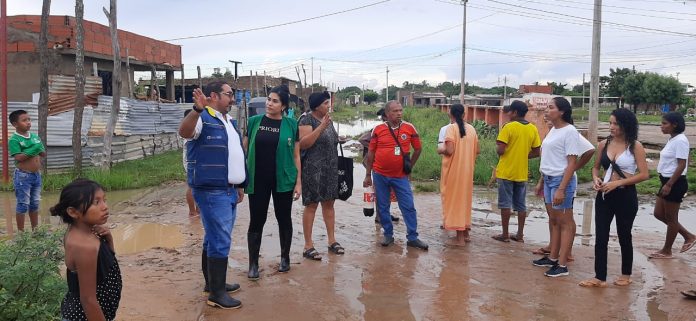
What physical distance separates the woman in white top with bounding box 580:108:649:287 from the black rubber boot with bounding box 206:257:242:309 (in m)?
3.14

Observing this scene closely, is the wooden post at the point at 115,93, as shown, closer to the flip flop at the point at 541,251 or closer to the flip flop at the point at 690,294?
the flip flop at the point at 541,251

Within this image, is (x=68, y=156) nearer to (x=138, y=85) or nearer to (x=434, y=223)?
(x=434, y=223)

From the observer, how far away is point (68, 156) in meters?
12.9

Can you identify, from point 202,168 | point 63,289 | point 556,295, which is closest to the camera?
point 63,289

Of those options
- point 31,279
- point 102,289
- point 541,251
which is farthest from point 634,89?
point 102,289

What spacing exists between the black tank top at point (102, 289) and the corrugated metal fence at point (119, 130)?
36.4ft

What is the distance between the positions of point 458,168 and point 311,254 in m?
1.97

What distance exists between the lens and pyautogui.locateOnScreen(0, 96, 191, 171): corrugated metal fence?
12742mm

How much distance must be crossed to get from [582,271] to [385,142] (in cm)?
244

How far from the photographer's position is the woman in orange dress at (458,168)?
6.46 metres

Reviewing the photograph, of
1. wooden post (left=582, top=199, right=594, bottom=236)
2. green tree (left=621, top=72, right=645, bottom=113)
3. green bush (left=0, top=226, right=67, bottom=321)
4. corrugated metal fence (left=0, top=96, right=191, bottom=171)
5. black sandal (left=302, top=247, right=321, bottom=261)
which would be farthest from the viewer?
green tree (left=621, top=72, right=645, bottom=113)

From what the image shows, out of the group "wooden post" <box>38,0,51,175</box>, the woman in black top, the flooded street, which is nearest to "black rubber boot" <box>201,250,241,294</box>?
the flooded street

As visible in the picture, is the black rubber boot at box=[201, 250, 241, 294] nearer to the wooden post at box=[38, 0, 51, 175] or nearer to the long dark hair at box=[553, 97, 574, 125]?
the long dark hair at box=[553, 97, 574, 125]

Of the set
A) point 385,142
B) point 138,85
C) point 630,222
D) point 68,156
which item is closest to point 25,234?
point 385,142
